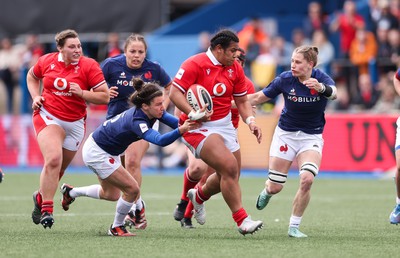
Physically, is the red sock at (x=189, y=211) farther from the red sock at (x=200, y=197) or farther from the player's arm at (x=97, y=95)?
the player's arm at (x=97, y=95)

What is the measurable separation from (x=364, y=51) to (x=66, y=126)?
A: 12.3 meters

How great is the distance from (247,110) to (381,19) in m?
12.6

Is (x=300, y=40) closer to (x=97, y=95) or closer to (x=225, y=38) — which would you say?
(x=97, y=95)

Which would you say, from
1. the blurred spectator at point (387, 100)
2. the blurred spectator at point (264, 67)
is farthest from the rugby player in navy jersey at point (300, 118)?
the blurred spectator at point (264, 67)

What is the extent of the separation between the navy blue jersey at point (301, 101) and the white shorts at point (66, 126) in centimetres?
223

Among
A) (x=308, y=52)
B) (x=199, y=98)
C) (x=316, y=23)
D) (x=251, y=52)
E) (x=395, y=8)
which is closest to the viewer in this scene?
(x=199, y=98)

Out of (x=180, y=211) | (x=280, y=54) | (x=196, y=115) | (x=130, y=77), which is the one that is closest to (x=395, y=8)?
(x=280, y=54)

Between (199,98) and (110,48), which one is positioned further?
(110,48)

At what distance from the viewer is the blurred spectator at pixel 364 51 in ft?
74.2

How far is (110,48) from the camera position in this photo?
2453cm

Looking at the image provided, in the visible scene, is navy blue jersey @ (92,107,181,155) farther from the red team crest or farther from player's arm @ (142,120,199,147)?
the red team crest

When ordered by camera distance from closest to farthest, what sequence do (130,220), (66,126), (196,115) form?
(196,115) < (66,126) < (130,220)

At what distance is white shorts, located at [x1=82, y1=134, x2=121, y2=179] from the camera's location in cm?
1088

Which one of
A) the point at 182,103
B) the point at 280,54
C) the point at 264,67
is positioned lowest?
the point at 264,67
